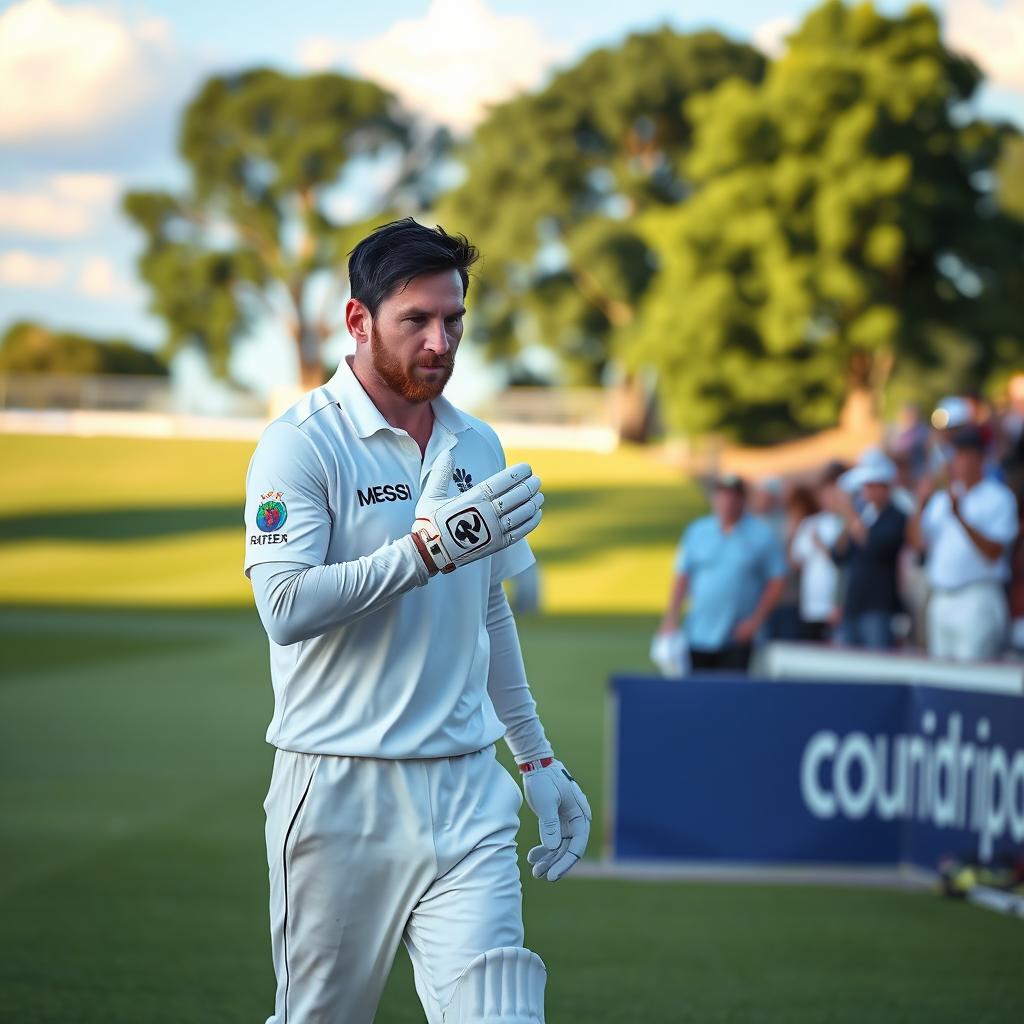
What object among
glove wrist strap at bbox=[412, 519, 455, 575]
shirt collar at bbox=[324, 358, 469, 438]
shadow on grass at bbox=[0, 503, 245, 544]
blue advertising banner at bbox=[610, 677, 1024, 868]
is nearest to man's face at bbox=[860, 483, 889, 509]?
blue advertising banner at bbox=[610, 677, 1024, 868]

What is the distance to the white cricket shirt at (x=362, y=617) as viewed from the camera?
3676 millimetres

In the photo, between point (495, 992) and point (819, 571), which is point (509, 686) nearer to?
point (495, 992)

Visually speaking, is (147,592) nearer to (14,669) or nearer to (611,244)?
(14,669)

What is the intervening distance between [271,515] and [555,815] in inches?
42.1

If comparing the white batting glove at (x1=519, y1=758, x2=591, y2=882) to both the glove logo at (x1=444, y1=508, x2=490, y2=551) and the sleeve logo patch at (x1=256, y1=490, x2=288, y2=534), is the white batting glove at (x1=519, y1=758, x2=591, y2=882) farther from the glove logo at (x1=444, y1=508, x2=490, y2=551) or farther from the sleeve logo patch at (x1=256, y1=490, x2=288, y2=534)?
the sleeve logo patch at (x1=256, y1=490, x2=288, y2=534)

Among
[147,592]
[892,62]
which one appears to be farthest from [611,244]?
[147,592]

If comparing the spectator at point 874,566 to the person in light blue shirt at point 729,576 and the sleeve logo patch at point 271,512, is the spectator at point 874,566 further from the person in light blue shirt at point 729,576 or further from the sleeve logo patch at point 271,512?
the sleeve logo patch at point 271,512

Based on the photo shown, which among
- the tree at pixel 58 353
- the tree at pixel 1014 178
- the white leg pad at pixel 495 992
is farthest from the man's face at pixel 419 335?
the tree at pixel 58 353

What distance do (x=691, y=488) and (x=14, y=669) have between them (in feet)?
91.9

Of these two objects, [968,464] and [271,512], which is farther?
[968,464]

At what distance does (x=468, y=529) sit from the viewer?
361cm

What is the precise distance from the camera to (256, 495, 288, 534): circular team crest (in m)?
3.65

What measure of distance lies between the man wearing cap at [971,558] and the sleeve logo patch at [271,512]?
8.06m

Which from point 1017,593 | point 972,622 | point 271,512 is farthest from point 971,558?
point 271,512
